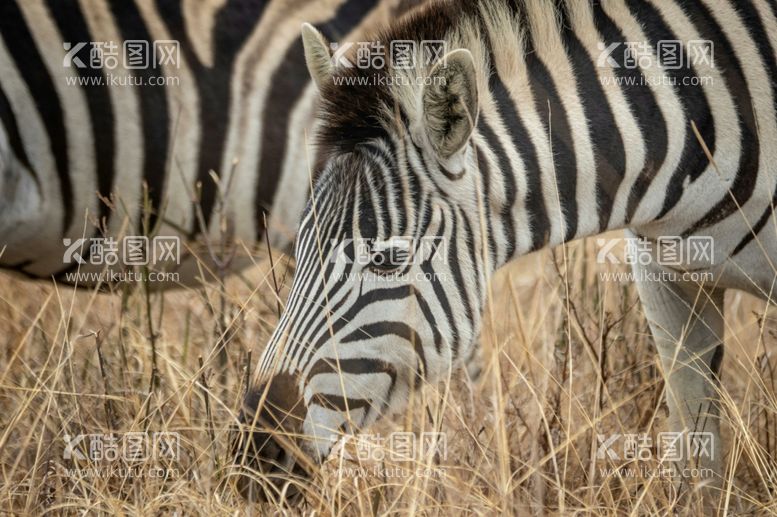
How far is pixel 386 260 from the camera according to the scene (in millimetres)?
3023

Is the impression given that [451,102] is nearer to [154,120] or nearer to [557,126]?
[557,126]

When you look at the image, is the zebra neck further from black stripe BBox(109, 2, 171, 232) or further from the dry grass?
black stripe BBox(109, 2, 171, 232)

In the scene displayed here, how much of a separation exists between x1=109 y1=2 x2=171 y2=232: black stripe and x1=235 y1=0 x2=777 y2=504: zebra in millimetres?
1749

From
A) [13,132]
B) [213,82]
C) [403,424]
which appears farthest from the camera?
[213,82]

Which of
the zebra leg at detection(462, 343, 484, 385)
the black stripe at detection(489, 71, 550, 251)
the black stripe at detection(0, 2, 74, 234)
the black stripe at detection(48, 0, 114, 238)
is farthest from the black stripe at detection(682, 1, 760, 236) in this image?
the black stripe at detection(0, 2, 74, 234)

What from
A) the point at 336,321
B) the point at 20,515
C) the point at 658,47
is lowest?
the point at 20,515

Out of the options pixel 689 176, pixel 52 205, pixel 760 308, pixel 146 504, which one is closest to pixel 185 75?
pixel 52 205

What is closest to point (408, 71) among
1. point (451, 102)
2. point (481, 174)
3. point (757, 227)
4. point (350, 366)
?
point (451, 102)

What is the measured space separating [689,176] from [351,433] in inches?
55.3

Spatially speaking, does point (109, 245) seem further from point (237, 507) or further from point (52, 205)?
point (237, 507)

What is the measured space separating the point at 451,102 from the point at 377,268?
1.73 feet

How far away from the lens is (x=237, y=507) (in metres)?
3.25

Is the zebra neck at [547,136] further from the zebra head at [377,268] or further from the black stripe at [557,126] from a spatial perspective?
the zebra head at [377,268]

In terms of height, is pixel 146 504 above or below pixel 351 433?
below
